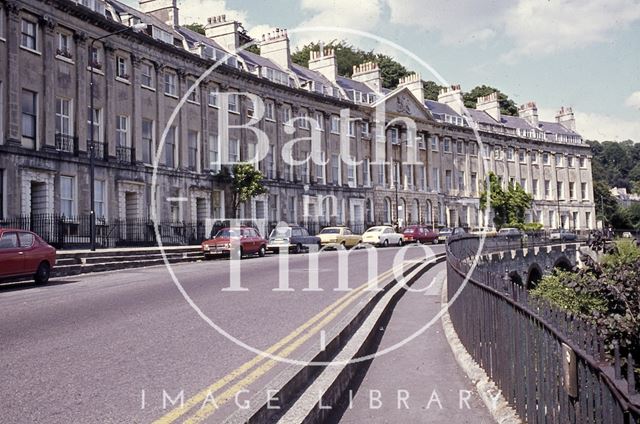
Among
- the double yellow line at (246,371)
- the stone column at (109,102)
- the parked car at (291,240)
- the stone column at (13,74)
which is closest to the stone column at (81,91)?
the stone column at (109,102)

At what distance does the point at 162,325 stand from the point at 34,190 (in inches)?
882

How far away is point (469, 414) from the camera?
6.17 m

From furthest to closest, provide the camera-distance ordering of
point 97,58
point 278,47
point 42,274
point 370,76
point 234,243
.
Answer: point 370,76, point 278,47, point 97,58, point 234,243, point 42,274

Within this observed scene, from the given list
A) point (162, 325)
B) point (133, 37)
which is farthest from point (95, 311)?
point (133, 37)

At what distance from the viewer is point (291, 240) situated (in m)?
36.2

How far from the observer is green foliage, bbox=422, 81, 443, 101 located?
317ft

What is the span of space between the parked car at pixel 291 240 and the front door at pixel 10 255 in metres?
20.0

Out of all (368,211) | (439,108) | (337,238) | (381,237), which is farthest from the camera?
(439,108)

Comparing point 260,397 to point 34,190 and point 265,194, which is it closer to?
point 34,190

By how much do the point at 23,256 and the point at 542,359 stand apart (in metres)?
14.8

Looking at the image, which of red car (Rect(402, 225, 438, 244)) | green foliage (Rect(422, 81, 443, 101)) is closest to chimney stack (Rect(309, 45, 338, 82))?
red car (Rect(402, 225, 438, 244))

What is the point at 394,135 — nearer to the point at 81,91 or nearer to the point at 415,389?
the point at 81,91

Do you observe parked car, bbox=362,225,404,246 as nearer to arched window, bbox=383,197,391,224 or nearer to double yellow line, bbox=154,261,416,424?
arched window, bbox=383,197,391,224

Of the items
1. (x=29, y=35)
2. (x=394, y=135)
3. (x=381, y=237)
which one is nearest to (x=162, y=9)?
(x=29, y=35)
